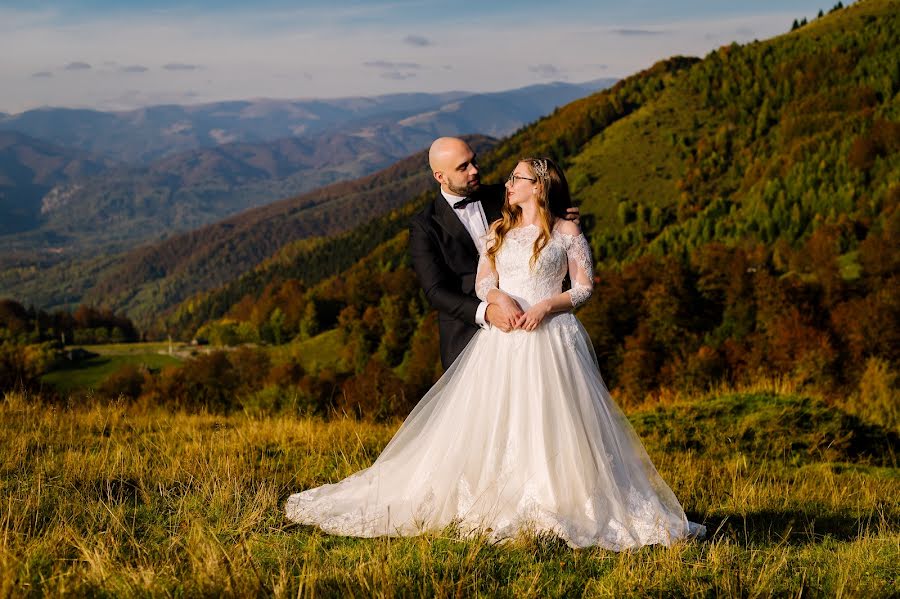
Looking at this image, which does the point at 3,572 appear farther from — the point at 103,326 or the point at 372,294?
the point at 103,326

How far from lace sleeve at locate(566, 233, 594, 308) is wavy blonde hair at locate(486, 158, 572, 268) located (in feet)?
0.66

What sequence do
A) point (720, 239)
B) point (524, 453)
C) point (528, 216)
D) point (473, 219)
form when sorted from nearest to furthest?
point (524, 453)
point (528, 216)
point (473, 219)
point (720, 239)

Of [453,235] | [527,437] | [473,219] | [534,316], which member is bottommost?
[527,437]

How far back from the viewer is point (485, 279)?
5.59 metres

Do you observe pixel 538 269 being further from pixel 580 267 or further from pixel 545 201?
pixel 545 201

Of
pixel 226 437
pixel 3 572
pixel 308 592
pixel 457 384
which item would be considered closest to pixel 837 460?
pixel 457 384

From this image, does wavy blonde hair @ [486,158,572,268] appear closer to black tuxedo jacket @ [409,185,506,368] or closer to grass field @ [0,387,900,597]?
black tuxedo jacket @ [409,185,506,368]

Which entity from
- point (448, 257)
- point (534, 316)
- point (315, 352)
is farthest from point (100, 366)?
point (534, 316)

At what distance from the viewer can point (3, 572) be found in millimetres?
3465

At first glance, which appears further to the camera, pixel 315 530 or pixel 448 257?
pixel 448 257

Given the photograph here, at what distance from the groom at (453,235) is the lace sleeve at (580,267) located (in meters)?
0.75

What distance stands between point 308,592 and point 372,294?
399 feet

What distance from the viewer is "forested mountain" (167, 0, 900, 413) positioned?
63562mm

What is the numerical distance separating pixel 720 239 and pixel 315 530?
105 m
